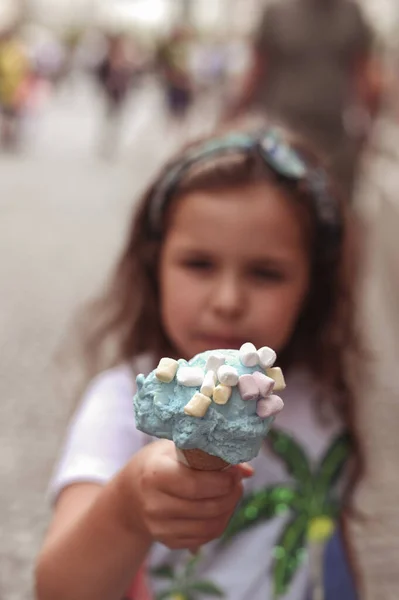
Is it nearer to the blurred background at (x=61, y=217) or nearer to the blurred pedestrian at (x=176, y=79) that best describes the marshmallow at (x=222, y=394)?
the blurred background at (x=61, y=217)

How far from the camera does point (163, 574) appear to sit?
176 centimetres

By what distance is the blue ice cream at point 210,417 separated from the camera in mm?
1038

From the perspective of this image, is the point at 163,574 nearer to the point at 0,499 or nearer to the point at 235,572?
the point at 235,572

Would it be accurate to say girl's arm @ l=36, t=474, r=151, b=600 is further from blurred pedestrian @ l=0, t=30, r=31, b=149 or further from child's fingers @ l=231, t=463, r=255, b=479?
blurred pedestrian @ l=0, t=30, r=31, b=149

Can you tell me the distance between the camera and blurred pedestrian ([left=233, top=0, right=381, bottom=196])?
470cm

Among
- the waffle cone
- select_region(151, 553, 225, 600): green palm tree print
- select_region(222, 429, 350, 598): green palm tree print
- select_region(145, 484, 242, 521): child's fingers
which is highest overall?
the waffle cone

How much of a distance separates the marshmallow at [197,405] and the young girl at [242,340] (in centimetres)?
40

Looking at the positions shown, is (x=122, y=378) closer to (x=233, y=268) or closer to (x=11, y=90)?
(x=233, y=268)

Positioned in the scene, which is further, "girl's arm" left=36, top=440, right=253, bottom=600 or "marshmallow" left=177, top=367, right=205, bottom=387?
"girl's arm" left=36, top=440, right=253, bottom=600

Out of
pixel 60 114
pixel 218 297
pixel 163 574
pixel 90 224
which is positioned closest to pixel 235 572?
pixel 163 574

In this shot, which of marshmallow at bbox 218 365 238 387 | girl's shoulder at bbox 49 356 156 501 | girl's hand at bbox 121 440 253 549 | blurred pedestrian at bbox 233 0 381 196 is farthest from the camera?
blurred pedestrian at bbox 233 0 381 196

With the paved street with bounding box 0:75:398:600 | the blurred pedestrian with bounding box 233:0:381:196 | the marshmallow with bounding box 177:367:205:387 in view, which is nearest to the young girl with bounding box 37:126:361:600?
the marshmallow with bounding box 177:367:205:387

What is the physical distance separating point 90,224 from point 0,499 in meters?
5.50

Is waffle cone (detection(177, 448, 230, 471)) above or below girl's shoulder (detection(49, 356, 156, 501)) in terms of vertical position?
above
